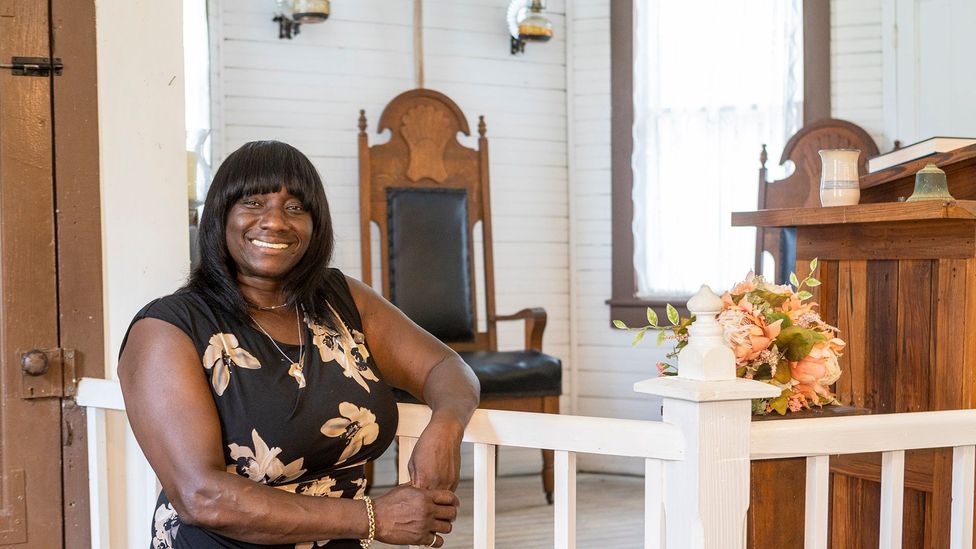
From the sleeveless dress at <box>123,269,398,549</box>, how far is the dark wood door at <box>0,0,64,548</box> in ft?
1.55

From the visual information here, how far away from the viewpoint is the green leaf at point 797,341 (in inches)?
65.1

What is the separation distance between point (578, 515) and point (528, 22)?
2.03m

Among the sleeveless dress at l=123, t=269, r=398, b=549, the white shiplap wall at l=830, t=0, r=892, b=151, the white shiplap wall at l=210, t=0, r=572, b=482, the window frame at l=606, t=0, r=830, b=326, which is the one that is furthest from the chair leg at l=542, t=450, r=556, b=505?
the sleeveless dress at l=123, t=269, r=398, b=549

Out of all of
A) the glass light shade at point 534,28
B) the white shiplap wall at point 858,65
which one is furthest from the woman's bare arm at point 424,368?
the white shiplap wall at point 858,65

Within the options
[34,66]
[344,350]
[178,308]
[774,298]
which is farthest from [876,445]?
[34,66]

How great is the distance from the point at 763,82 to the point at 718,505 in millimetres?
3133

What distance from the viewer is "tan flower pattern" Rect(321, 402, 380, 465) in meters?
1.52

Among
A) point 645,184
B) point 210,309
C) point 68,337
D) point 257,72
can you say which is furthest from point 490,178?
point 210,309

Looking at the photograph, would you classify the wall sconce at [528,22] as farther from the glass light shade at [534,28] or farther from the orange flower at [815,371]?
the orange flower at [815,371]

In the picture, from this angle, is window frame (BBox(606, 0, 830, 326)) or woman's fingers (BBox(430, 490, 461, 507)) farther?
window frame (BBox(606, 0, 830, 326))

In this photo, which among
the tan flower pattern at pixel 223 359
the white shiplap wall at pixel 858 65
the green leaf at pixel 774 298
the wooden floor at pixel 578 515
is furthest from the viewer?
the white shiplap wall at pixel 858 65

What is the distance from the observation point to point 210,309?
153cm

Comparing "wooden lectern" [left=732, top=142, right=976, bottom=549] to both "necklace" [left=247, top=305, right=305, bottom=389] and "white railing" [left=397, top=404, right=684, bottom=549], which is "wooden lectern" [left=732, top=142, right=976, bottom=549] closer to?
"white railing" [left=397, top=404, right=684, bottom=549]

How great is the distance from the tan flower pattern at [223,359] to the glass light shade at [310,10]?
101 inches
